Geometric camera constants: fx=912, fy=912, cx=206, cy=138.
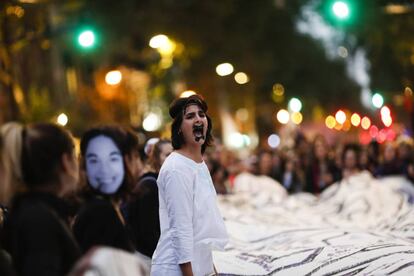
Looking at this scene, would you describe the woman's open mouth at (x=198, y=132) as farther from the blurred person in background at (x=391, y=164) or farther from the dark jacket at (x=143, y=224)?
the blurred person in background at (x=391, y=164)

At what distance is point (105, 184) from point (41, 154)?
2.94 ft

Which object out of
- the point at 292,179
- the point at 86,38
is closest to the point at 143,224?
the point at 86,38

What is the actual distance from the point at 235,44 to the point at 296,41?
17050 millimetres

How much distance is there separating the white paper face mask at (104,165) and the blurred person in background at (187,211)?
0.42m

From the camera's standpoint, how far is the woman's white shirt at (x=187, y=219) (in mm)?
5801

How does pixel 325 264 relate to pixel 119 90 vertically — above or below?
below

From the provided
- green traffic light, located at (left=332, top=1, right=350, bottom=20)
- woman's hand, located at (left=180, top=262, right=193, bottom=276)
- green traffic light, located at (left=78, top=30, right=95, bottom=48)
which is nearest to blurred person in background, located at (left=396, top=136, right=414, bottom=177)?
green traffic light, located at (left=332, top=1, right=350, bottom=20)

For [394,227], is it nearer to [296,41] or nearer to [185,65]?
[185,65]

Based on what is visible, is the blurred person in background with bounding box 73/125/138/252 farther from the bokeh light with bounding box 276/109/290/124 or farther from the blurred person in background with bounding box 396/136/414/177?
the bokeh light with bounding box 276/109/290/124

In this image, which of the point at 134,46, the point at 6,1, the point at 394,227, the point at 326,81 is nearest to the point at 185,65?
the point at 134,46

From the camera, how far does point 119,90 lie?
Result: 45344mm

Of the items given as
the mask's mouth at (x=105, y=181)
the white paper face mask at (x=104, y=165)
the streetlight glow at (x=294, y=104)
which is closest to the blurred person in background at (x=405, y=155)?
the white paper face mask at (x=104, y=165)

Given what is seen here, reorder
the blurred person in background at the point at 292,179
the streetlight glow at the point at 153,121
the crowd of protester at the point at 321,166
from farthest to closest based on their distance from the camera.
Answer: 1. the streetlight glow at the point at 153,121
2. the blurred person in background at the point at 292,179
3. the crowd of protester at the point at 321,166

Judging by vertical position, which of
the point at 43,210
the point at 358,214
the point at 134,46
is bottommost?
the point at 358,214
